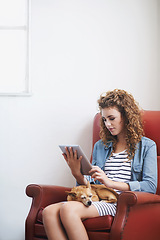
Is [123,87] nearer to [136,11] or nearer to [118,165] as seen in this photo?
[136,11]

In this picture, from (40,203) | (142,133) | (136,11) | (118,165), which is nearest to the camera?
(40,203)

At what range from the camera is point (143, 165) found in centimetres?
211

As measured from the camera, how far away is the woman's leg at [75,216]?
1.73 m

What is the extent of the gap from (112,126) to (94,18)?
3.26 feet

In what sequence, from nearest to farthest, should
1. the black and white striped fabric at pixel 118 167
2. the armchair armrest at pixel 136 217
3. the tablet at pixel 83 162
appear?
the armchair armrest at pixel 136 217
the tablet at pixel 83 162
the black and white striped fabric at pixel 118 167

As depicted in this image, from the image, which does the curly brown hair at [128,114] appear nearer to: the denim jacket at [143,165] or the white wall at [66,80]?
the denim jacket at [143,165]

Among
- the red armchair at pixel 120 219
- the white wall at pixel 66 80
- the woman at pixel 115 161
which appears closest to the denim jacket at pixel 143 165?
Result: the woman at pixel 115 161

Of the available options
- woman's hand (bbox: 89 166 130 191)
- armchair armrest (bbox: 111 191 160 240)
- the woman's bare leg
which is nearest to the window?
woman's hand (bbox: 89 166 130 191)

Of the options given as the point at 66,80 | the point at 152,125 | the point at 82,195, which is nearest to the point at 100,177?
the point at 82,195

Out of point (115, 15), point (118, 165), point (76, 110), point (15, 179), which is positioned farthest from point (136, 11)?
point (15, 179)

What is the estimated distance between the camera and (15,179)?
2.77m

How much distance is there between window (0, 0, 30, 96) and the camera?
2.80 meters

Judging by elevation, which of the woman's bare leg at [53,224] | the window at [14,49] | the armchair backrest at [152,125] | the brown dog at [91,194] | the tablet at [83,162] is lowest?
the woman's bare leg at [53,224]

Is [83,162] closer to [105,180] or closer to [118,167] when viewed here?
[105,180]
